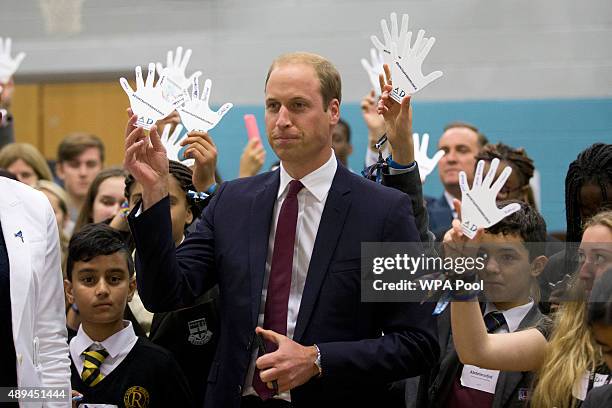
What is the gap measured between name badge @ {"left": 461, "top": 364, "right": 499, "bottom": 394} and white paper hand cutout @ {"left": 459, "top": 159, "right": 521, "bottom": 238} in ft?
2.23

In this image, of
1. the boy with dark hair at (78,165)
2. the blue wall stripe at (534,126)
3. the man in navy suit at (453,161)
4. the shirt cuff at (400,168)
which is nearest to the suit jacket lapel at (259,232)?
the shirt cuff at (400,168)

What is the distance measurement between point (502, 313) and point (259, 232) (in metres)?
→ 0.80

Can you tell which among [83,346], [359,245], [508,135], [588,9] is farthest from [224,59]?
[359,245]

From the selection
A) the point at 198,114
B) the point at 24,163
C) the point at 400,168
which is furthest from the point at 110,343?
the point at 24,163

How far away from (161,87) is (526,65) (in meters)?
3.85

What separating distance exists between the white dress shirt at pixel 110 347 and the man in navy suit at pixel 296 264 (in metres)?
0.56

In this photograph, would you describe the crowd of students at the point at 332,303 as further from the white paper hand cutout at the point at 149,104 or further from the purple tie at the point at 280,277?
the white paper hand cutout at the point at 149,104

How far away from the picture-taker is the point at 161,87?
276 centimetres

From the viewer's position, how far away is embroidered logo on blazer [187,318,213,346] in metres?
3.07

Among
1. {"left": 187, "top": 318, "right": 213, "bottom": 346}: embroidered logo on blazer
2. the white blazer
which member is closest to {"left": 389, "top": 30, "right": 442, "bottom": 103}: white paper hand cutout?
{"left": 187, "top": 318, "right": 213, "bottom": 346}: embroidered logo on blazer

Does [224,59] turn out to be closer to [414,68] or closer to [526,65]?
[526,65]

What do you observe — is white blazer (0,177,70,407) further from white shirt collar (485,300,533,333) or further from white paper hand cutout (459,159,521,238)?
white shirt collar (485,300,533,333)

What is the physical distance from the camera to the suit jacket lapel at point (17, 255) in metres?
2.41

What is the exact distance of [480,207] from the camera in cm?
223
